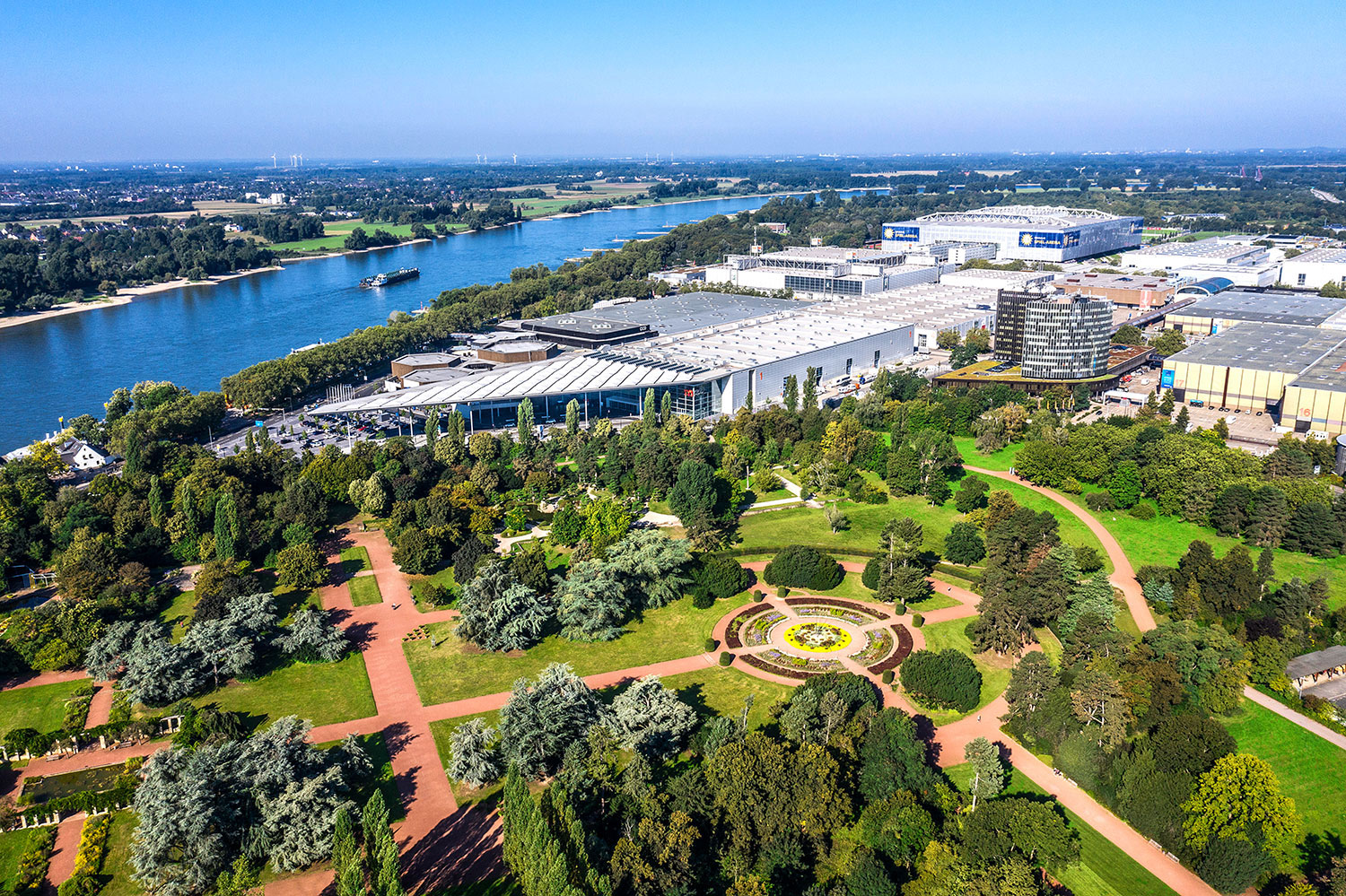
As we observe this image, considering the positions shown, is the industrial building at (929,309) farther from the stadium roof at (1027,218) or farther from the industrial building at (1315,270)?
the stadium roof at (1027,218)

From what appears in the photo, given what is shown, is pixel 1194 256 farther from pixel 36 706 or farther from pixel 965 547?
pixel 36 706

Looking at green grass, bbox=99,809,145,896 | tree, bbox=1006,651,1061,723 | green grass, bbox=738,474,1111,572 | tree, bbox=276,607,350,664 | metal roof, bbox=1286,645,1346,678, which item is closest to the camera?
green grass, bbox=99,809,145,896

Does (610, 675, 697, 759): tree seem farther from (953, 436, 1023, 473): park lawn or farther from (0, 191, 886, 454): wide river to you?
(0, 191, 886, 454): wide river

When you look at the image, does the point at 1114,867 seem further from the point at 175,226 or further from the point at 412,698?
the point at 175,226

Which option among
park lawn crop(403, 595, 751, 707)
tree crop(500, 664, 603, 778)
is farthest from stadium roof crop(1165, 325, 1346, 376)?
tree crop(500, 664, 603, 778)

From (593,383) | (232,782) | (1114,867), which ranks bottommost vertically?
(1114,867)

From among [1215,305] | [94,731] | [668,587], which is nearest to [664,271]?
[1215,305]
